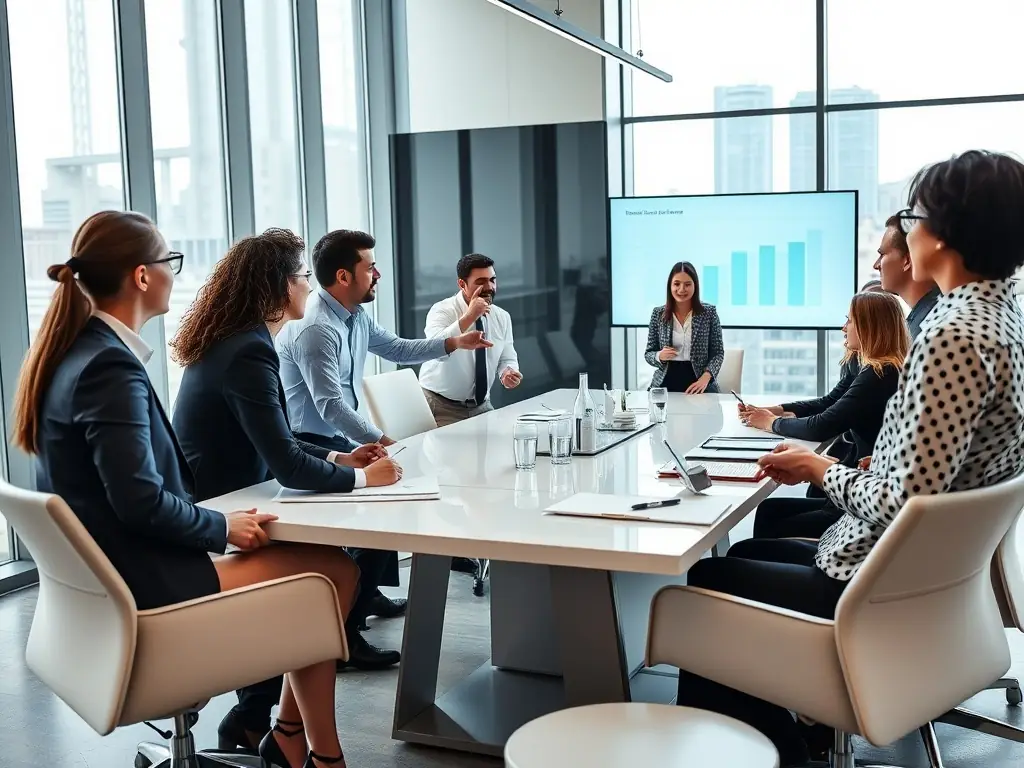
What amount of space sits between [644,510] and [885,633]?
67cm

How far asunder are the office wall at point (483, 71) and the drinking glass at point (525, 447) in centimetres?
452

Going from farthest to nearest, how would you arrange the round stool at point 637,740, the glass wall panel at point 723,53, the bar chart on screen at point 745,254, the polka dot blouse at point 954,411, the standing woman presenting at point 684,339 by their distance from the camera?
the glass wall panel at point 723,53
the bar chart on screen at point 745,254
the standing woman presenting at point 684,339
the polka dot blouse at point 954,411
the round stool at point 637,740

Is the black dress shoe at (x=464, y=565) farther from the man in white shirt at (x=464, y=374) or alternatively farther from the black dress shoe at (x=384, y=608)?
the man in white shirt at (x=464, y=374)

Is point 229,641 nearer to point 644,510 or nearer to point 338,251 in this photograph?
point 644,510

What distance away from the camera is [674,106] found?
7.40m

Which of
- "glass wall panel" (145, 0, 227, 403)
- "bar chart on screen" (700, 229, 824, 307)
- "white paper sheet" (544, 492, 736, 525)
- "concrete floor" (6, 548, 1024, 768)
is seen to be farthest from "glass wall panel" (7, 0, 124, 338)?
"bar chart on screen" (700, 229, 824, 307)

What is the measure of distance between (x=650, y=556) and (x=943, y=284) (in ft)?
2.60

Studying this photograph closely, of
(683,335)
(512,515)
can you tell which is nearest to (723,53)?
(683,335)

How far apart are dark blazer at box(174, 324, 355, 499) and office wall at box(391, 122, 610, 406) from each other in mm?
4496

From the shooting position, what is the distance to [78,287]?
246 centimetres

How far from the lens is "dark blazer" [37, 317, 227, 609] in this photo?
232 cm

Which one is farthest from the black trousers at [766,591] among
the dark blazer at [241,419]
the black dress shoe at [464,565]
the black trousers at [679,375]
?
the black trousers at [679,375]

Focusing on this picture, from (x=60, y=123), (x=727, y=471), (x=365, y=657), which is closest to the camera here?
(x=727, y=471)

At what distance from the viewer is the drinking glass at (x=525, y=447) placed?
3268 mm
